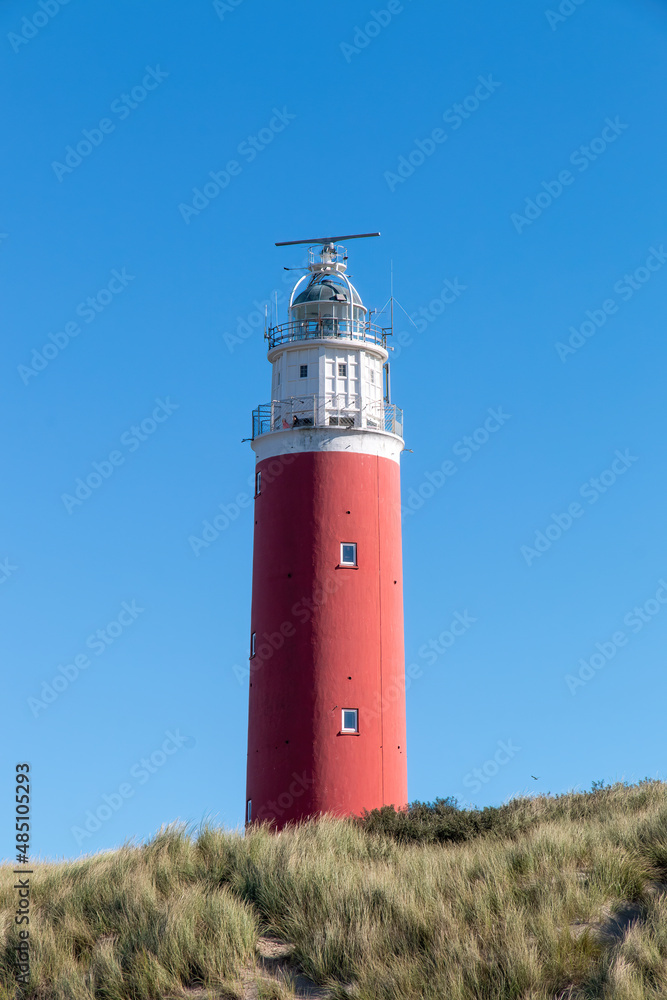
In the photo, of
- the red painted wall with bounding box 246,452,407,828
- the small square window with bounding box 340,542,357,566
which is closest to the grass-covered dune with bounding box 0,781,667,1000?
the red painted wall with bounding box 246,452,407,828

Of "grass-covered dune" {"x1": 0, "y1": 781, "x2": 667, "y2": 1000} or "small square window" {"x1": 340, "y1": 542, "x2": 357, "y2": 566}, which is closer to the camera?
"grass-covered dune" {"x1": 0, "y1": 781, "x2": 667, "y2": 1000}

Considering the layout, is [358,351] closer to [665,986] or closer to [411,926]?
[411,926]

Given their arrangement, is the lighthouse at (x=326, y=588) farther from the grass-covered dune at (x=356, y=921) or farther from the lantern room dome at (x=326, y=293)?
the grass-covered dune at (x=356, y=921)

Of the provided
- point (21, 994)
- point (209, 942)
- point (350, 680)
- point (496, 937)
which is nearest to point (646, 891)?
point (496, 937)

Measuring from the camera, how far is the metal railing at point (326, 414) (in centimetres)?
2977

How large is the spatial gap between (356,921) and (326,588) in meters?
13.3

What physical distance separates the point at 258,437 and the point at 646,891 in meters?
17.1

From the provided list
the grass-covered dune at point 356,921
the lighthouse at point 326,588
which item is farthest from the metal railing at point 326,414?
the grass-covered dune at point 356,921

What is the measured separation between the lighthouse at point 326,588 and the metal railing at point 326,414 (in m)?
0.03

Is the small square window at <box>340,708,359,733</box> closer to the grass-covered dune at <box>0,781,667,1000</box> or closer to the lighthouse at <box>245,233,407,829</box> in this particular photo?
the lighthouse at <box>245,233,407,829</box>

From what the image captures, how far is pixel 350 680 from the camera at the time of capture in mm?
28016

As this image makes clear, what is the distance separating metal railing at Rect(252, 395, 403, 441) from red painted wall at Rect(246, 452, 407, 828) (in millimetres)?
927

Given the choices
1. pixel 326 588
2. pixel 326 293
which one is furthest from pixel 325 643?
pixel 326 293

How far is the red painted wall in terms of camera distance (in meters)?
27.7
